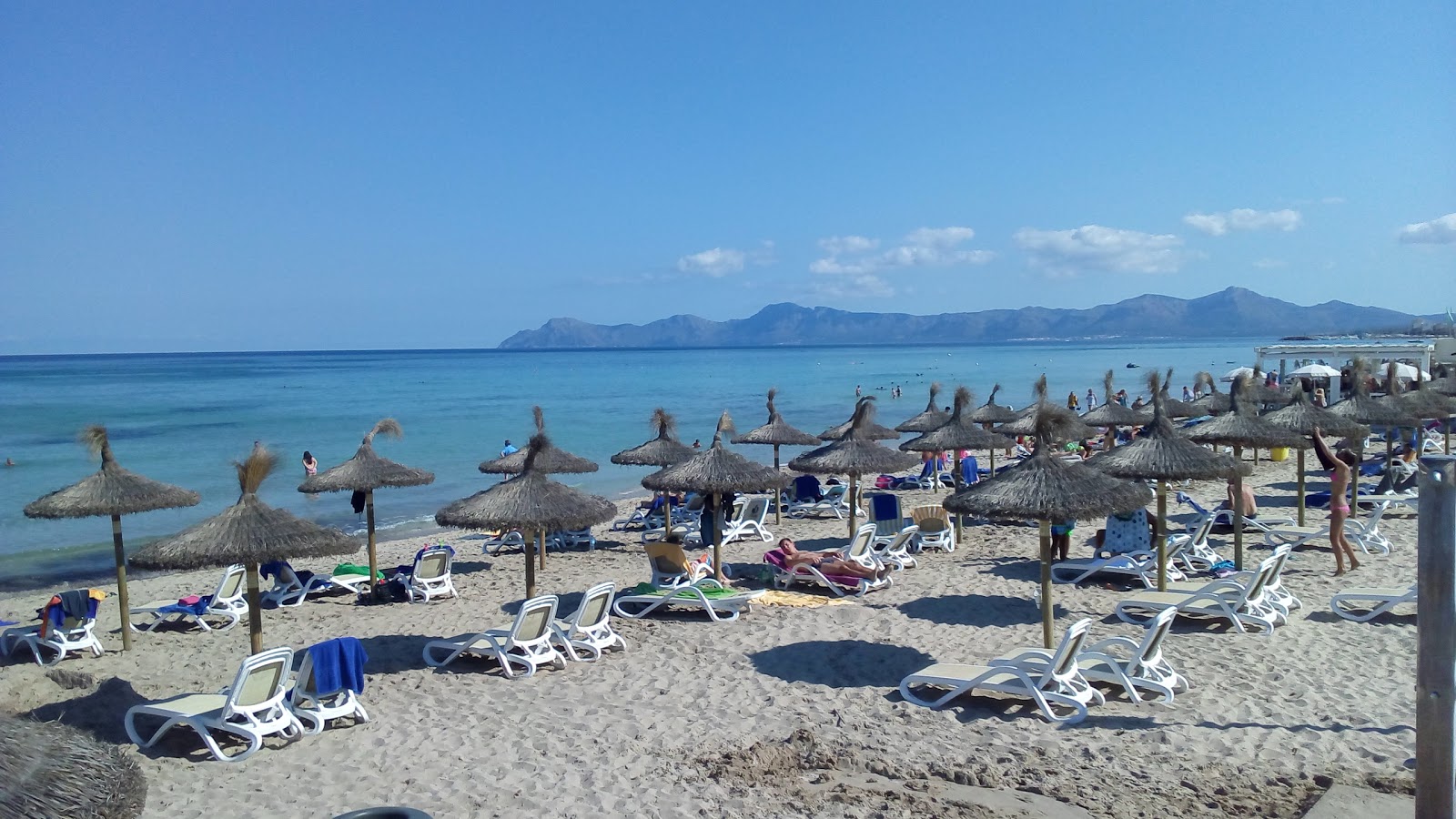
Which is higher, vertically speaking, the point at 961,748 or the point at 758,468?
the point at 758,468

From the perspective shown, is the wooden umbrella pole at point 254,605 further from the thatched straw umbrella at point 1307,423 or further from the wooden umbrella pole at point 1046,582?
the thatched straw umbrella at point 1307,423

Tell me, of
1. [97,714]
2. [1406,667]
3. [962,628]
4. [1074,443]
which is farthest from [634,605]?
[1074,443]

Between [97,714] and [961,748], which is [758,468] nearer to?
[961,748]

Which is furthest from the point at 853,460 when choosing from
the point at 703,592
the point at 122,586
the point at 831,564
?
the point at 122,586

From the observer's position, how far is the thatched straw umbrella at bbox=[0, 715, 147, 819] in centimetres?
295

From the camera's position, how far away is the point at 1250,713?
6145 mm

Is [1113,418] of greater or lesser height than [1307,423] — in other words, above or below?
below

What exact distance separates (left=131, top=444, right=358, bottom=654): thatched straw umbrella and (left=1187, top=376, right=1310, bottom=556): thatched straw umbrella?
8.75 metres

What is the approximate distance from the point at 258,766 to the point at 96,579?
10784 mm

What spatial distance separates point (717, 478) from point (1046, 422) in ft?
11.3

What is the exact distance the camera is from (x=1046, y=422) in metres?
7.39

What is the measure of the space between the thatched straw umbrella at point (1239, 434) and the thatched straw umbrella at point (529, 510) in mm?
6601

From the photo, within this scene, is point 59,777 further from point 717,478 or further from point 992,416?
point 992,416

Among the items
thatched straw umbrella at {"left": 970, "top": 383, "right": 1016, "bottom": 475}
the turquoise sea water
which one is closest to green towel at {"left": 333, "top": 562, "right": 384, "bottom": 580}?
the turquoise sea water
